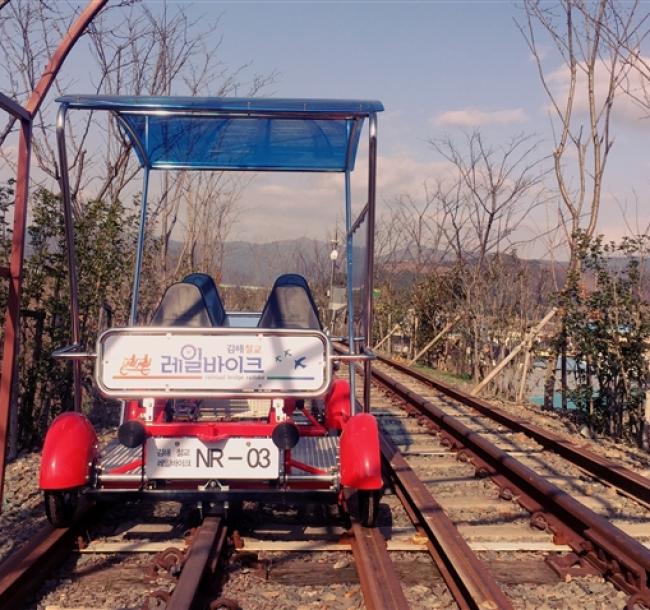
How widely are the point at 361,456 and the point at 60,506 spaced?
6.45 feet

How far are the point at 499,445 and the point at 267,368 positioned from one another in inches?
173

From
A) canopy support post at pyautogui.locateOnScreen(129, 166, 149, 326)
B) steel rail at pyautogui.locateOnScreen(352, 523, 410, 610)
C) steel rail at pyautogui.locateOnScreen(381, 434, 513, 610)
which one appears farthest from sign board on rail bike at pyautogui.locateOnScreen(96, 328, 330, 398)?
canopy support post at pyautogui.locateOnScreen(129, 166, 149, 326)

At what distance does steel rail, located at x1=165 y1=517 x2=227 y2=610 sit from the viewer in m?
3.83

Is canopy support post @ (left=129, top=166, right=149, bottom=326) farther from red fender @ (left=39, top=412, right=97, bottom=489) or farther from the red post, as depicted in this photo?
red fender @ (left=39, top=412, right=97, bottom=489)

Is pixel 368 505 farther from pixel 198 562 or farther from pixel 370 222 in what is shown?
pixel 370 222

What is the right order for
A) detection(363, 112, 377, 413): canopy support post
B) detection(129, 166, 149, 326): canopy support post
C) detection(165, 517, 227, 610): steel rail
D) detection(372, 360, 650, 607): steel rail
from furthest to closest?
1. detection(129, 166, 149, 326): canopy support post
2. detection(363, 112, 377, 413): canopy support post
3. detection(372, 360, 650, 607): steel rail
4. detection(165, 517, 227, 610): steel rail

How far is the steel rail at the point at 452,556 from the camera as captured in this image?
13.3ft

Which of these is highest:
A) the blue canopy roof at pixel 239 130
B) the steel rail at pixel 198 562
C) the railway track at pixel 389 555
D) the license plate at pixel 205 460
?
the blue canopy roof at pixel 239 130

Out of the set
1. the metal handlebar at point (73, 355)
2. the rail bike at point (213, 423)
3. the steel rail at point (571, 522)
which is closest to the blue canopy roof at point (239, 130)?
the rail bike at point (213, 423)

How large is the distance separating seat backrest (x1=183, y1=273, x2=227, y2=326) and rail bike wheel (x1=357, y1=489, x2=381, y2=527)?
2.36m

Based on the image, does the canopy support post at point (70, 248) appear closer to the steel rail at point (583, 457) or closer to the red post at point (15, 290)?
the red post at point (15, 290)

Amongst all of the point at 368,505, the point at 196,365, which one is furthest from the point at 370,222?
the point at 368,505

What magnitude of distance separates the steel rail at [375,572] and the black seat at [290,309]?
1.83 meters

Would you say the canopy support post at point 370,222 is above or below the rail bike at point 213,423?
above
